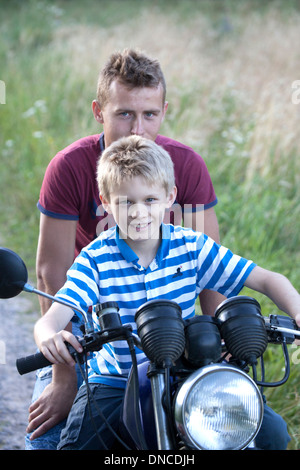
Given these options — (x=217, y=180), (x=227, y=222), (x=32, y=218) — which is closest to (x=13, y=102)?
(x=32, y=218)

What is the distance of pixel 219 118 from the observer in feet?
19.4

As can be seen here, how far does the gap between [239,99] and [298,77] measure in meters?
1.00

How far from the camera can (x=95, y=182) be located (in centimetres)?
252

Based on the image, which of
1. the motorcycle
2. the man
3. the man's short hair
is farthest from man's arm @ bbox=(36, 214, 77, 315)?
the motorcycle

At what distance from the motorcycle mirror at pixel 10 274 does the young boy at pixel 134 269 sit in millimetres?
274

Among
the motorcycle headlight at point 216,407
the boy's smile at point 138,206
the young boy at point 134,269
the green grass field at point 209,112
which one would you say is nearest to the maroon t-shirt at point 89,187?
the young boy at point 134,269

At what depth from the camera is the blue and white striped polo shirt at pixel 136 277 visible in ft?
5.96

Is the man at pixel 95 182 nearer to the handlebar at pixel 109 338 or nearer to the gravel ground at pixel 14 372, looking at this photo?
the gravel ground at pixel 14 372

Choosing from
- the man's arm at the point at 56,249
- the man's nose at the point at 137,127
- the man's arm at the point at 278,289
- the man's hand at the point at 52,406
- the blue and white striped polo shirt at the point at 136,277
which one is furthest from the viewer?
the man's arm at the point at 56,249

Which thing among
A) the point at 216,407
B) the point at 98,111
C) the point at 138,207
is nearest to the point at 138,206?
the point at 138,207

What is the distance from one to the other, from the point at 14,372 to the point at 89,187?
1.38 metres

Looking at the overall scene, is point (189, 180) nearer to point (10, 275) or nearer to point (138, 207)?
point (138, 207)

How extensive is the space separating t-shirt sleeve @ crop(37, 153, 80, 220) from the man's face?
0.24 metres

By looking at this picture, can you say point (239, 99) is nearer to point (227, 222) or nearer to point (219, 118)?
point (219, 118)
